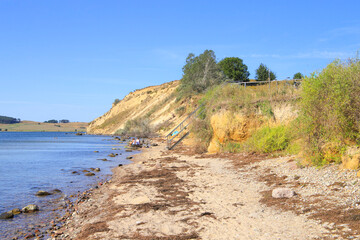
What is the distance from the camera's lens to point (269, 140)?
16062 millimetres

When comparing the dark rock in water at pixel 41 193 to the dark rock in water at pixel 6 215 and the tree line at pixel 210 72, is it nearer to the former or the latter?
the dark rock in water at pixel 6 215

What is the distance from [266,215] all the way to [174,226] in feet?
7.49

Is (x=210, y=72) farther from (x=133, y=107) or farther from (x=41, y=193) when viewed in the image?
(x=133, y=107)

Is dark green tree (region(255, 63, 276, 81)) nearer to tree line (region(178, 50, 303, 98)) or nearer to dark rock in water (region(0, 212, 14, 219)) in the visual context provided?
tree line (region(178, 50, 303, 98))

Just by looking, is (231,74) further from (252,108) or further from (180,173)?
(180,173)

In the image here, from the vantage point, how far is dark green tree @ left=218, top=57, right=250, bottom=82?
50156mm

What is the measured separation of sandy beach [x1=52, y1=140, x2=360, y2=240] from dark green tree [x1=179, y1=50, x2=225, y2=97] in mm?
32056

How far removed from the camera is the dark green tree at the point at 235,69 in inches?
1975

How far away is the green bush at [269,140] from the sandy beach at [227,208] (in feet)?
7.86

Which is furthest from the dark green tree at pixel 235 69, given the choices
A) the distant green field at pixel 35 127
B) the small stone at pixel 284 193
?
the distant green field at pixel 35 127

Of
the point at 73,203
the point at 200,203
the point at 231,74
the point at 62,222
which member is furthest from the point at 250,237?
the point at 231,74

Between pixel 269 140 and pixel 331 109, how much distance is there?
5911 mm

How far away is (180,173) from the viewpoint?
1479 centimetres

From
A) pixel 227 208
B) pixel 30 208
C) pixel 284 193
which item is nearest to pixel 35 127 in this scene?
pixel 30 208
